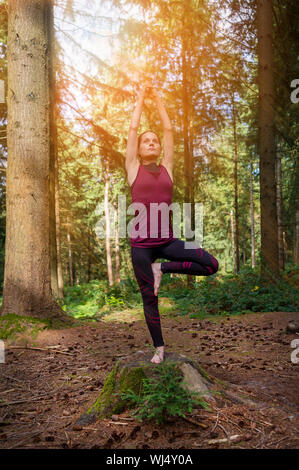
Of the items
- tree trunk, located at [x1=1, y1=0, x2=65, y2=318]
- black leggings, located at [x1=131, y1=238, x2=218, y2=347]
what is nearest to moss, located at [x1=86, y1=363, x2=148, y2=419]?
black leggings, located at [x1=131, y1=238, x2=218, y2=347]

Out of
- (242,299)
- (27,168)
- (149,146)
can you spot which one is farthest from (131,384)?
(242,299)

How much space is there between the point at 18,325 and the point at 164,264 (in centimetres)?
318

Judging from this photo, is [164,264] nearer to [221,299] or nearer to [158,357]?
[158,357]

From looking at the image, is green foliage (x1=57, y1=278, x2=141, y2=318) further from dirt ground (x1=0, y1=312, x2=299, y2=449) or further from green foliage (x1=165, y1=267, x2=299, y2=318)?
dirt ground (x1=0, y1=312, x2=299, y2=449)

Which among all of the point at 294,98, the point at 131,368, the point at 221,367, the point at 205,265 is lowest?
the point at 221,367

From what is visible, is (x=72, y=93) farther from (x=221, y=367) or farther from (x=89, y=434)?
(x=89, y=434)

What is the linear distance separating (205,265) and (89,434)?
1.89 meters

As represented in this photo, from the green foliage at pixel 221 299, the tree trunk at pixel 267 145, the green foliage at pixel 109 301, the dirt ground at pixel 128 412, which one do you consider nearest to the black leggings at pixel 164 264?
the dirt ground at pixel 128 412

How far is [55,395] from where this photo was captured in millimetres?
3770

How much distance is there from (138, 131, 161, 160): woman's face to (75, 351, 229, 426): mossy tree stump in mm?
2187

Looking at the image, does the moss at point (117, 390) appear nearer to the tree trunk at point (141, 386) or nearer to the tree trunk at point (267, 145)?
the tree trunk at point (141, 386)

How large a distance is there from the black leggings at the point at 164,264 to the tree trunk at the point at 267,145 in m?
6.17

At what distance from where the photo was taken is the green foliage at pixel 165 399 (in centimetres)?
270
